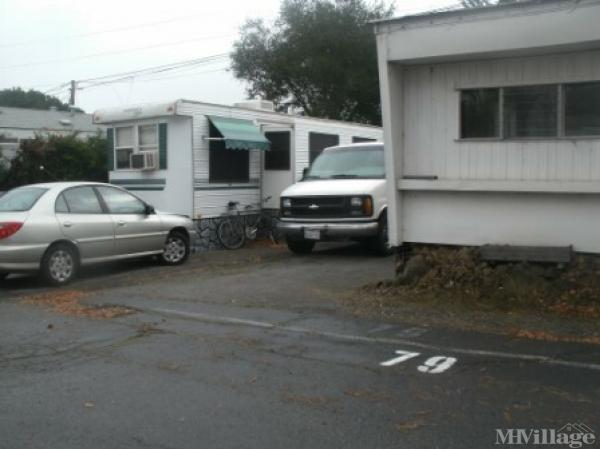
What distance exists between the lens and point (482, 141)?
927 cm

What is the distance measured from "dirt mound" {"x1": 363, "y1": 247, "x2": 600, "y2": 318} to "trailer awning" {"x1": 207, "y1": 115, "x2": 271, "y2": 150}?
7398 mm

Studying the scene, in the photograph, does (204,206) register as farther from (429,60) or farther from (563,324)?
(563,324)

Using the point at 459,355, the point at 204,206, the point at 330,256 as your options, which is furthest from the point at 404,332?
the point at 204,206

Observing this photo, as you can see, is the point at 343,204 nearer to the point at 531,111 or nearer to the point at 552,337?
the point at 531,111

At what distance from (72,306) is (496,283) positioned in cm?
518

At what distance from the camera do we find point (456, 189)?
365 inches

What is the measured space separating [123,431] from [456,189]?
5.83 metres

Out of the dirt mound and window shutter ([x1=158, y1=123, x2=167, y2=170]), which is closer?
the dirt mound

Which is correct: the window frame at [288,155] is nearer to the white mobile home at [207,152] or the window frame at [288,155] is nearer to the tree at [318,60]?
the white mobile home at [207,152]

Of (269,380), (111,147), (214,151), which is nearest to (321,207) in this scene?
(214,151)

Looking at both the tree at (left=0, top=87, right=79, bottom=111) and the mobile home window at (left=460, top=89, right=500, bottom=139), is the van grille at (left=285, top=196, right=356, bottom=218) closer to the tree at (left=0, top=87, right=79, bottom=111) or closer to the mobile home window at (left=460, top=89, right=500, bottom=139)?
the mobile home window at (left=460, top=89, right=500, bottom=139)

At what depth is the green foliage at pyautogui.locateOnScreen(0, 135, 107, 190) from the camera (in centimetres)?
2197

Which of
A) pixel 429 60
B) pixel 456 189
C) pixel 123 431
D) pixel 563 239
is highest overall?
pixel 429 60

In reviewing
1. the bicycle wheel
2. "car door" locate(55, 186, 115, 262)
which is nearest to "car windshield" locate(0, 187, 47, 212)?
"car door" locate(55, 186, 115, 262)
